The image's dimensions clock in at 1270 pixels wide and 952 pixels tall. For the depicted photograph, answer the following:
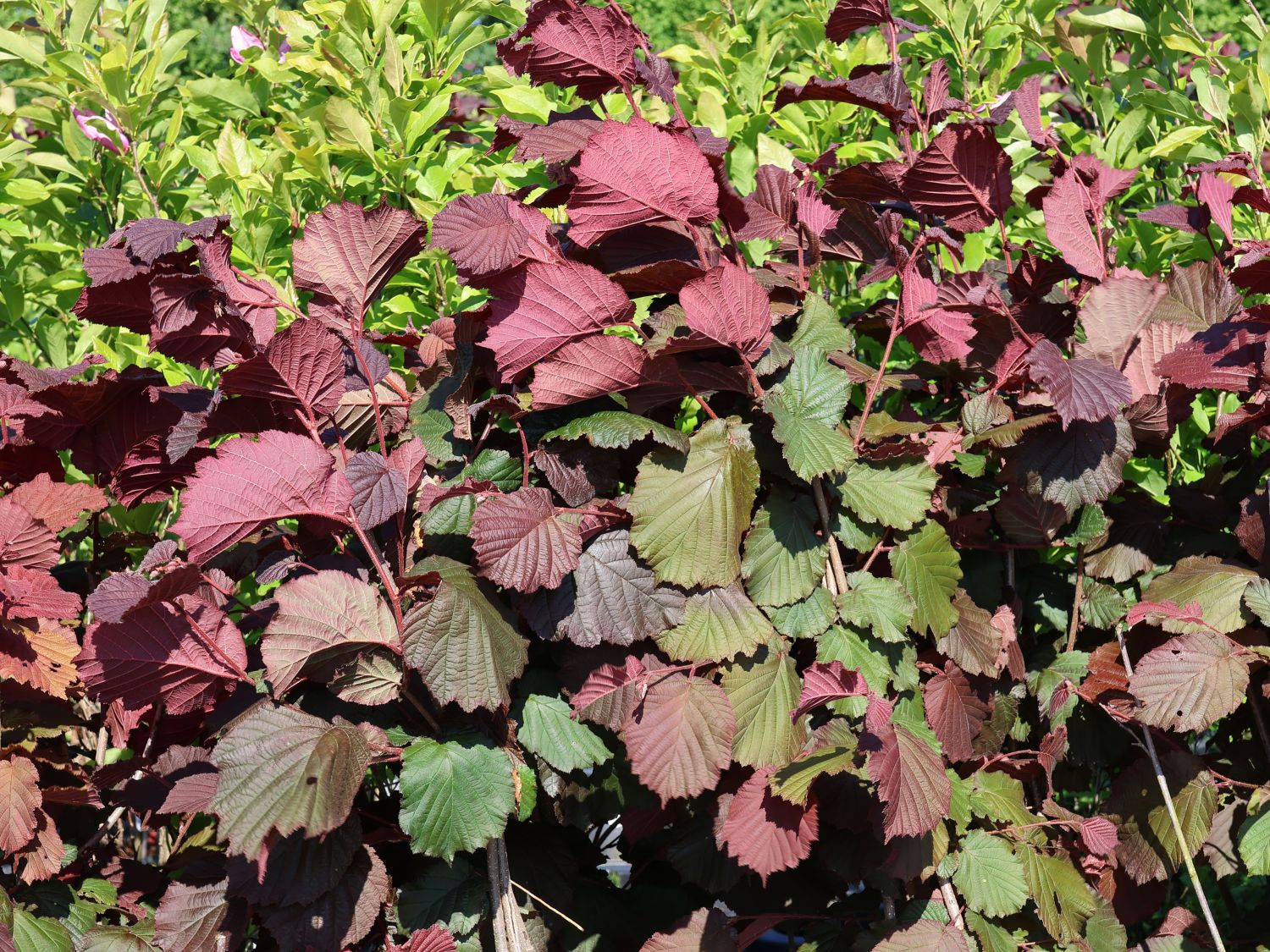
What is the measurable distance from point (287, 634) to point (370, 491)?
20cm

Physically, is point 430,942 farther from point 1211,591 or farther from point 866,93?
point 866,93

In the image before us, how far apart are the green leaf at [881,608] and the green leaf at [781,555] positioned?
0.19 feet

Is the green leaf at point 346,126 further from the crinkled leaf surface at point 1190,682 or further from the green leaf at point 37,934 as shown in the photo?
the crinkled leaf surface at point 1190,682

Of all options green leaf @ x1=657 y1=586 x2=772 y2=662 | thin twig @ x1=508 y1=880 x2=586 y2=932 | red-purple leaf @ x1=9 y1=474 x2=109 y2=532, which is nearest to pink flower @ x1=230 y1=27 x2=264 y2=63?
red-purple leaf @ x1=9 y1=474 x2=109 y2=532

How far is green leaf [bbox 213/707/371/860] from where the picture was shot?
1.24 meters

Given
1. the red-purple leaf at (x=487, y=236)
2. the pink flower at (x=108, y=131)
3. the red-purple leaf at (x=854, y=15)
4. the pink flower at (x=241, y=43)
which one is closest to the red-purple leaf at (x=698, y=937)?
the red-purple leaf at (x=487, y=236)

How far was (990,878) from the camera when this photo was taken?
1562 mm

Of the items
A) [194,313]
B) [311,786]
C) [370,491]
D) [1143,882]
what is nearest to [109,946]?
[311,786]

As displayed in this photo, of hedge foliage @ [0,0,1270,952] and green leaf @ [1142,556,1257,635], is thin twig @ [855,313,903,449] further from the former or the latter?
green leaf @ [1142,556,1257,635]

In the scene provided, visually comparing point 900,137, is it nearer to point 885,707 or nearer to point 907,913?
point 885,707

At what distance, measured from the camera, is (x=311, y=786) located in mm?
1272

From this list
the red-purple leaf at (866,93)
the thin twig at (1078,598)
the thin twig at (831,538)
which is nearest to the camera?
the thin twig at (831,538)

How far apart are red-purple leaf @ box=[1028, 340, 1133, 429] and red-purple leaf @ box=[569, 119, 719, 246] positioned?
465 millimetres

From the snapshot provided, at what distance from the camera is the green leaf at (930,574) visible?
1.55m
